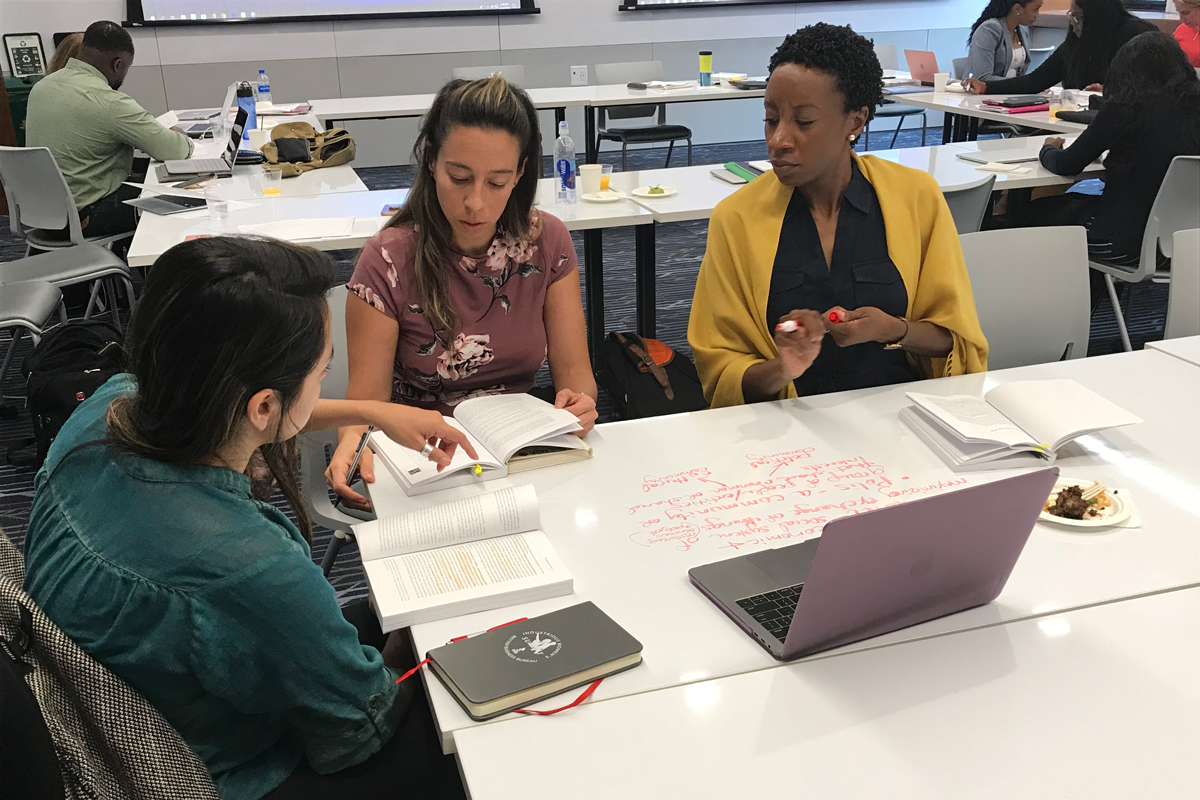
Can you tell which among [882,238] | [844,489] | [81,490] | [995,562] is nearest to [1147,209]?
[882,238]

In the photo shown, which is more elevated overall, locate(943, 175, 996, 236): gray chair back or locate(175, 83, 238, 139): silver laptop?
locate(175, 83, 238, 139): silver laptop

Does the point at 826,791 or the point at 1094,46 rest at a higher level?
the point at 1094,46

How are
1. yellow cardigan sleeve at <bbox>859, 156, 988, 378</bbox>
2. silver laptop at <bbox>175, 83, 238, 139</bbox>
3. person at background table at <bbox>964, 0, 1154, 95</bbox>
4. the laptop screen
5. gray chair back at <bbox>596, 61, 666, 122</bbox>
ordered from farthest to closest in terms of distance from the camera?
gray chair back at <bbox>596, 61, 666, 122</bbox>
person at background table at <bbox>964, 0, 1154, 95</bbox>
silver laptop at <bbox>175, 83, 238, 139</bbox>
the laptop screen
yellow cardigan sleeve at <bbox>859, 156, 988, 378</bbox>

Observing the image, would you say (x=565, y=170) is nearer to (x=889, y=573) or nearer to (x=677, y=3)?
(x=889, y=573)

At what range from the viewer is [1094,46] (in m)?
5.21

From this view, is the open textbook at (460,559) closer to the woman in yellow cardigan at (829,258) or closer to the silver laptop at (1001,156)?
the woman in yellow cardigan at (829,258)

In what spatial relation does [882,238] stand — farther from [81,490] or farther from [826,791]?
[81,490]

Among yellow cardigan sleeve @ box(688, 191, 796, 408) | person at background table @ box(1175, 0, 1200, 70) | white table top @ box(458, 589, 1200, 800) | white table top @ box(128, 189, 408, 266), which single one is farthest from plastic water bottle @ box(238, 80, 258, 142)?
person at background table @ box(1175, 0, 1200, 70)

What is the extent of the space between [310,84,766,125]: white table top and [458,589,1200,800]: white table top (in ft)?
15.5

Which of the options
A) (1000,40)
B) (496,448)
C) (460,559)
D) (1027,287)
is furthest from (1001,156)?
(460,559)

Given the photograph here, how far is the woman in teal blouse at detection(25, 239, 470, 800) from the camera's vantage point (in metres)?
1.00

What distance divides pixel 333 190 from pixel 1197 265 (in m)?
2.85

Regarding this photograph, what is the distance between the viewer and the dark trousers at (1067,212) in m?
3.89

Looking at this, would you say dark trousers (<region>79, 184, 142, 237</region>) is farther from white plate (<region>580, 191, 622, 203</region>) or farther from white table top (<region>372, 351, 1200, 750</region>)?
white table top (<region>372, 351, 1200, 750</region>)
